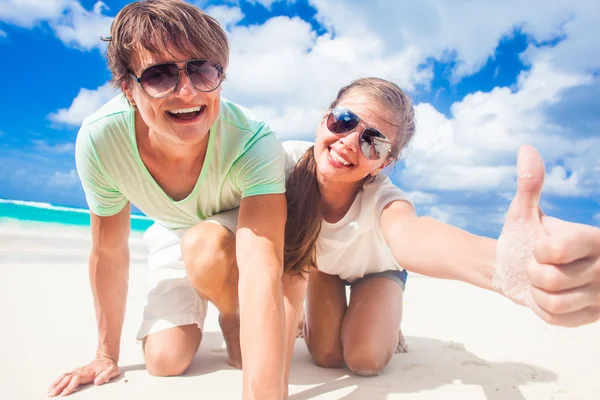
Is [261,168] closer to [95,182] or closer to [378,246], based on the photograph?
[95,182]

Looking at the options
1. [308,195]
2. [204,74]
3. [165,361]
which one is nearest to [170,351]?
[165,361]

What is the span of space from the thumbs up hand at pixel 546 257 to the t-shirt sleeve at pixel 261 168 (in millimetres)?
1348

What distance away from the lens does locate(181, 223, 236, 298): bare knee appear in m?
2.92

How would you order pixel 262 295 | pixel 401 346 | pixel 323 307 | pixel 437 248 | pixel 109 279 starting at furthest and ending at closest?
pixel 401 346 < pixel 323 307 < pixel 109 279 < pixel 262 295 < pixel 437 248

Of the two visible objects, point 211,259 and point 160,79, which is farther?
point 211,259

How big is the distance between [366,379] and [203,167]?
5.60 feet

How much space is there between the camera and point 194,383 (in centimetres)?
294

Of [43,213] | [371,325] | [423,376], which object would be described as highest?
[43,213]

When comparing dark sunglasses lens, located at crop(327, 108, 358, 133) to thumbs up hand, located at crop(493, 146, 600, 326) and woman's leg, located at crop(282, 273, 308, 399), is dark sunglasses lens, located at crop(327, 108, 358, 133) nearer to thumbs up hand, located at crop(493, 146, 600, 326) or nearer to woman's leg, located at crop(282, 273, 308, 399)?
woman's leg, located at crop(282, 273, 308, 399)

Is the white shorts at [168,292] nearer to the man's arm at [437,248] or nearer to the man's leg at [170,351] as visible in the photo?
the man's leg at [170,351]

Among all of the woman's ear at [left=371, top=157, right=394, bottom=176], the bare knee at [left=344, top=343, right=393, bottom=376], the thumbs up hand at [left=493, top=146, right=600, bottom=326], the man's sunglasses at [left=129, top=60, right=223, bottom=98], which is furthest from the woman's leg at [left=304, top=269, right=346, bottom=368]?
the thumbs up hand at [left=493, top=146, right=600, bottom=326]

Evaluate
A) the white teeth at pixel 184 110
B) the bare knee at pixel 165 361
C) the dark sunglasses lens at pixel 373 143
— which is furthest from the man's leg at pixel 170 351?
the dark sunglasses lens at pixel 373 143

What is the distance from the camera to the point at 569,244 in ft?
4.36

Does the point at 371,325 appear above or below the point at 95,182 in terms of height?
below
